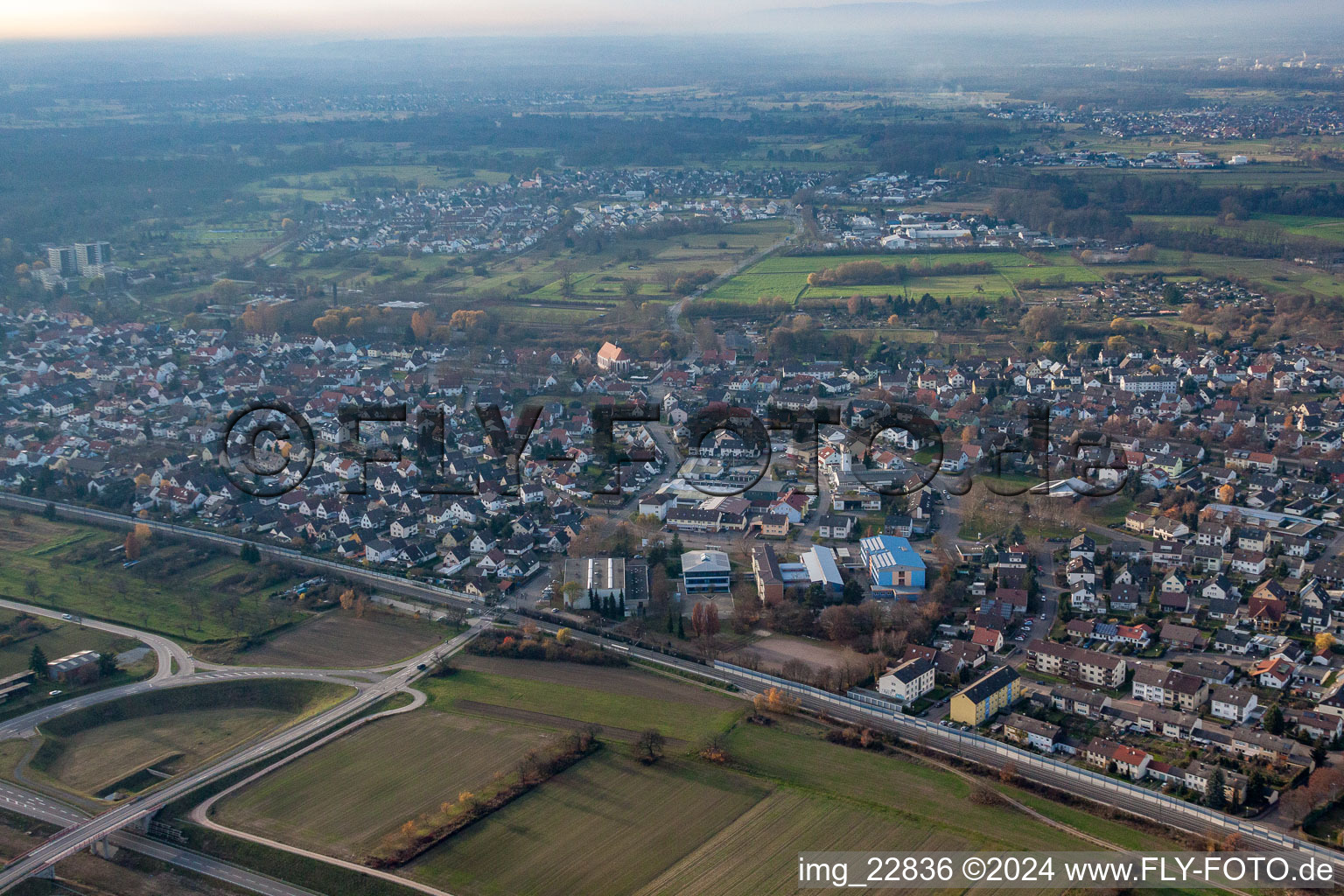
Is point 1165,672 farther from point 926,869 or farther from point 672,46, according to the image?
point 672,46

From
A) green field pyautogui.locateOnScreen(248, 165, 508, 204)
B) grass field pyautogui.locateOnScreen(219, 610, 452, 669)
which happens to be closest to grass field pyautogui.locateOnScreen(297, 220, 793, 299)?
green field pyautogui.locateOnScreen(248, 165, 508, 204)

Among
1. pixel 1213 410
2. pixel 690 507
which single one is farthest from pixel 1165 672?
pixel 1213 410

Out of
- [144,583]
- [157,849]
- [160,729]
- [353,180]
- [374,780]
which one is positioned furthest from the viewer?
[353,180]

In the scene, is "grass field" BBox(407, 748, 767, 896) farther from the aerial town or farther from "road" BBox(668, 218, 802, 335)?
"road" BBox(668, 218, 802, 335)

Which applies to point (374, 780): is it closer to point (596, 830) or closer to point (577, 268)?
point (596, 830)

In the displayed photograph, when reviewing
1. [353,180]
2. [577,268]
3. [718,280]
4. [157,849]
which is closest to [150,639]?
[157,849]

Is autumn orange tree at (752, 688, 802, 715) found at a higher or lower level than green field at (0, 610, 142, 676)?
higher
